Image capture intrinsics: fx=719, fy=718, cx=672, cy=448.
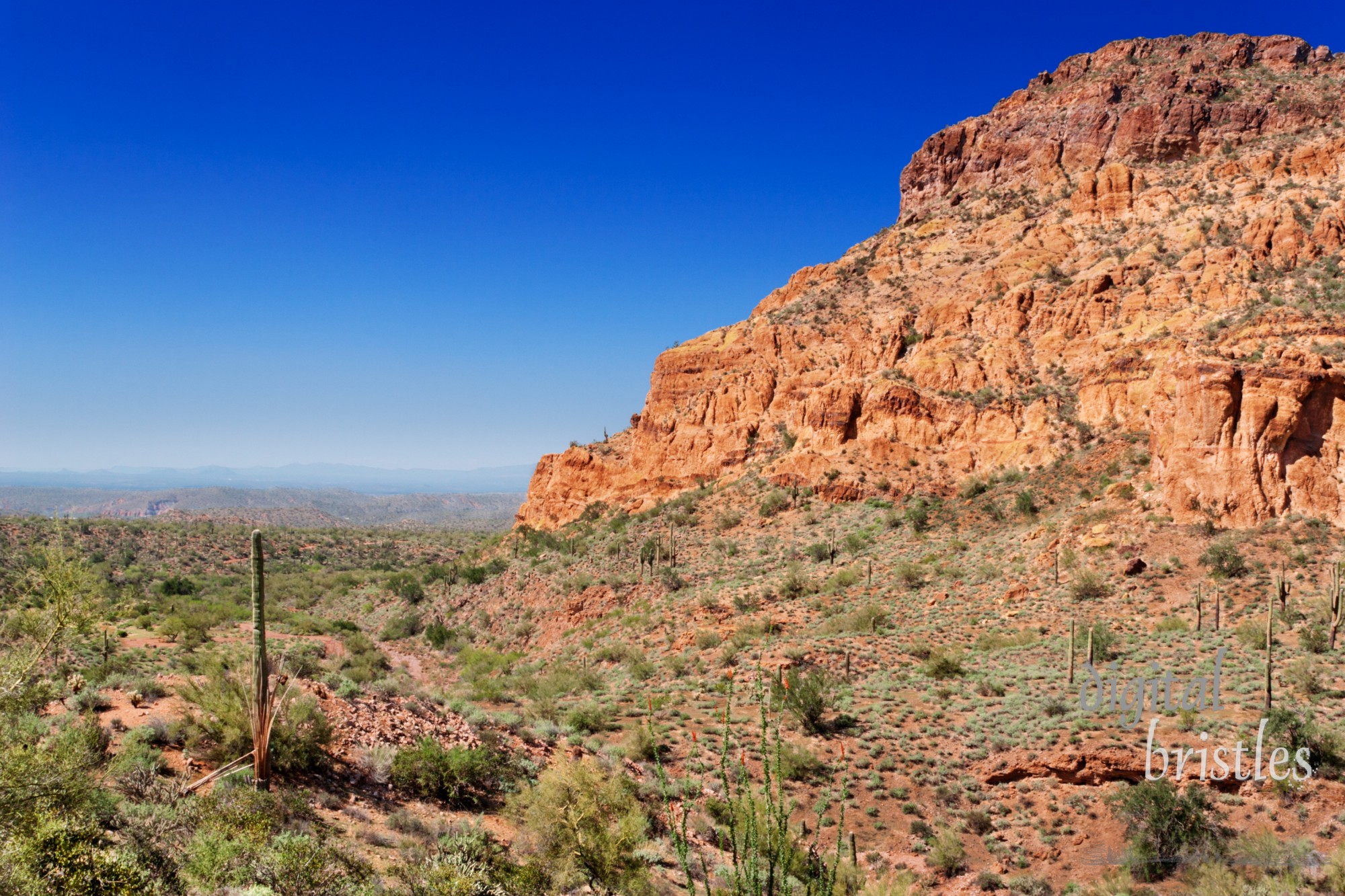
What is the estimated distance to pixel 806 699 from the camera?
61.8ft

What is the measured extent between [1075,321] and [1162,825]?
33.8 m

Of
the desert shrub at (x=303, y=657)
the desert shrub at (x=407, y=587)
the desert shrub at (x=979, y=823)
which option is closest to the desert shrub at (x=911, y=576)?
the desert shrub at (x=979, y=823)

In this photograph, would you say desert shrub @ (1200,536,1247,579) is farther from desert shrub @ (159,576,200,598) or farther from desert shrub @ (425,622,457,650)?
desert shrub @ (159,576,200,598)

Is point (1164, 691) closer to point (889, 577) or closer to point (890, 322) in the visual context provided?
point (889, 577)

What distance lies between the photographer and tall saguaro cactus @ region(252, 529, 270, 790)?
32.9 ft

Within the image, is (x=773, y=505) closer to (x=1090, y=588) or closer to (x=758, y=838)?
(x=1090, y=588)

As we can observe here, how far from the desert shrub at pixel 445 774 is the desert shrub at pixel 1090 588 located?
67.2 feet

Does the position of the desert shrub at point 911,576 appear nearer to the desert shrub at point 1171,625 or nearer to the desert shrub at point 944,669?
the desert shrub at point 944,669

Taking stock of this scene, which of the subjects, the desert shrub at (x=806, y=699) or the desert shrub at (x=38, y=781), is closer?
the desert shrub at (x=38, y=781)

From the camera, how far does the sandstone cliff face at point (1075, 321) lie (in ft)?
84.5

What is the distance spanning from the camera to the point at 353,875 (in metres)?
8.41

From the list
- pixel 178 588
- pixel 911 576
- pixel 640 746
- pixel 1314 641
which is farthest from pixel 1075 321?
pixel 178 588

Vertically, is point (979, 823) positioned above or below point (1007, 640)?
below

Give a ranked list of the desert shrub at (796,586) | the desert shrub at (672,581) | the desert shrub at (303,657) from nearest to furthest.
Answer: the desert shrub at (303,657) → the desert shrub at (796,586) → the desert shrub at (672,581)
